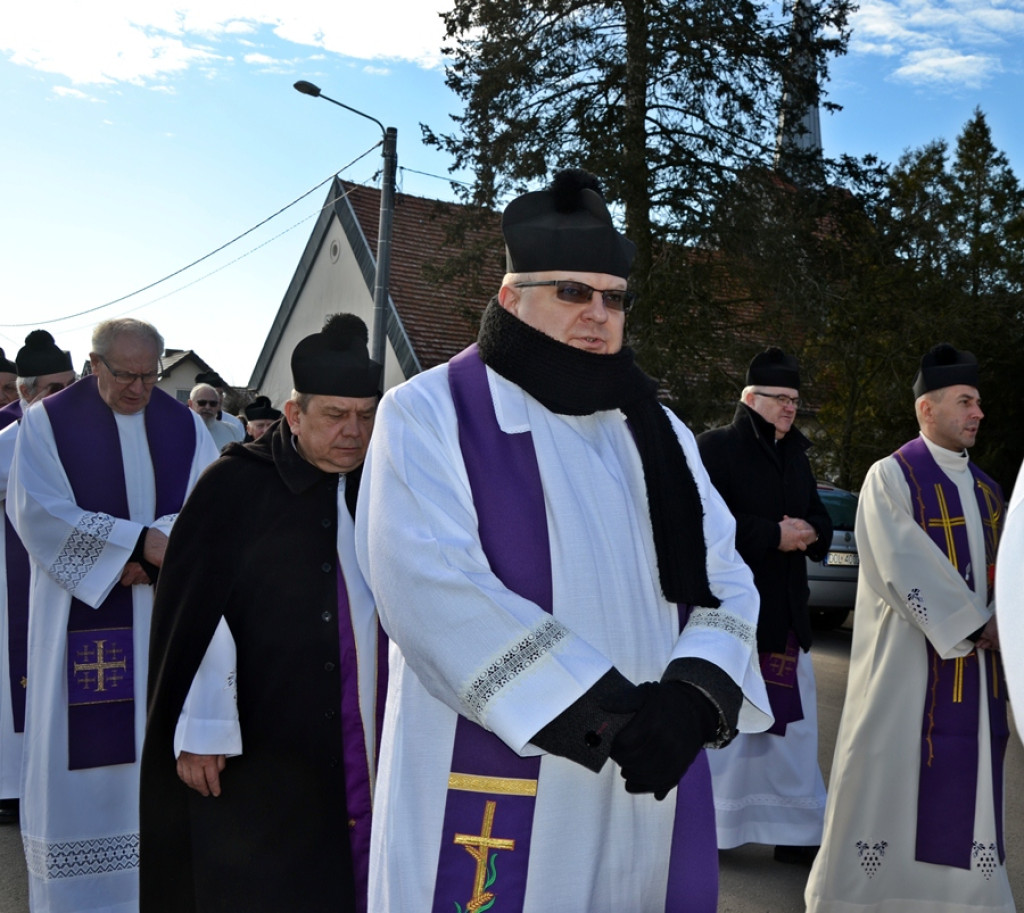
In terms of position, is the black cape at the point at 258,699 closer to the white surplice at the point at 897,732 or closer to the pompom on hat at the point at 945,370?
the white surplice at the point at 897,732

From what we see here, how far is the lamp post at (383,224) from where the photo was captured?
14.7 m

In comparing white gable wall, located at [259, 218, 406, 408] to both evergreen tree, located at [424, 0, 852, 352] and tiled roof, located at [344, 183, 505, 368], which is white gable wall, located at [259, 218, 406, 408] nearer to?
tiled roof, located at [344, 183, 505, 368]

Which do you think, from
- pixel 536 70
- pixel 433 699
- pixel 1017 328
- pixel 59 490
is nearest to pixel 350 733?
pixel 433 699

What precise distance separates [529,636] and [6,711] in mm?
4433

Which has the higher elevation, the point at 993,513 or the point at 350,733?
the point at 993,513

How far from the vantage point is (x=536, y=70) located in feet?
57.4

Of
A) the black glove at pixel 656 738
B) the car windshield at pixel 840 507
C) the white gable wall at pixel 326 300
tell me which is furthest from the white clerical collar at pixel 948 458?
the white gable wall at pixel 326 300

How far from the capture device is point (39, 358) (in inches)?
265

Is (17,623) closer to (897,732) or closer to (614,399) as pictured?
(897,732)

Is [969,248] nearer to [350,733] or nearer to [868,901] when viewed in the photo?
[868,901]

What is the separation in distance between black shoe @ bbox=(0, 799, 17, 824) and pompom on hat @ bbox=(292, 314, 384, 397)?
347 cm

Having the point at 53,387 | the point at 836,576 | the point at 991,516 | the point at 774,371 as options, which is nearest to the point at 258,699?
the point at 991,516

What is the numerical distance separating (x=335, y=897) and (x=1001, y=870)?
2.75 metres

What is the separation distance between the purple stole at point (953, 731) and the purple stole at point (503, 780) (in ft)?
8.20
